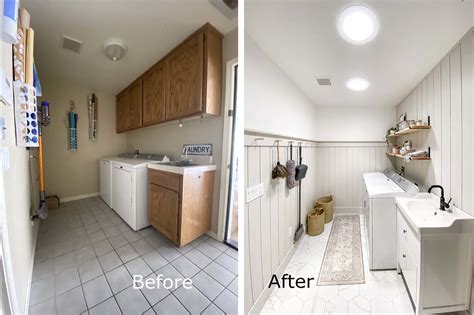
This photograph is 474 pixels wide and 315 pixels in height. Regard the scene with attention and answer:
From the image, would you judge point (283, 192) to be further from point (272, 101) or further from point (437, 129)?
point (437, 129)

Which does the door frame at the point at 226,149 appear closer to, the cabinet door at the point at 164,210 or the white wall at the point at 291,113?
the white wall at the point at 291,113

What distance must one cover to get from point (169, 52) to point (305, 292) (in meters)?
1.75

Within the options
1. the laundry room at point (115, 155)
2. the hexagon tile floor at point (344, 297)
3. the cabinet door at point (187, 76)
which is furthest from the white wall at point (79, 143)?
the hexagon tile floor at point (344, 297)

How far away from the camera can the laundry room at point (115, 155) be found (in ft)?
2.72

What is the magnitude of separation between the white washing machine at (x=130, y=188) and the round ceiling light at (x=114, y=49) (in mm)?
620

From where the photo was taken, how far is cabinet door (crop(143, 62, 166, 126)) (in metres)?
1.27

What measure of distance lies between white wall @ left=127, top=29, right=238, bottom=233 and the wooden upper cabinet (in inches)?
2.6

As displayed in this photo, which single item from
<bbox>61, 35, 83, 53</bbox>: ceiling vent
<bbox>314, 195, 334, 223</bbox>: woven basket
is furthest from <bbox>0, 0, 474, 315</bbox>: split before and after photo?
<bbox>314, 195, 334, 223</bbox>: woven basket

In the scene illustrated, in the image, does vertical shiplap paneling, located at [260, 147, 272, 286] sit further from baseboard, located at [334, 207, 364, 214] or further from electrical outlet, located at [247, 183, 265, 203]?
baseboard, located at [334, 207, 364, 214]

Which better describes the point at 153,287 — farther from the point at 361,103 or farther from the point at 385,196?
the point at 361,103

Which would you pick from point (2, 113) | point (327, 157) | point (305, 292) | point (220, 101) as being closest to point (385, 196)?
point (327, 157)

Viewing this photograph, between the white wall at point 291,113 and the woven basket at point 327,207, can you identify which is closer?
the white wall at point 291,113

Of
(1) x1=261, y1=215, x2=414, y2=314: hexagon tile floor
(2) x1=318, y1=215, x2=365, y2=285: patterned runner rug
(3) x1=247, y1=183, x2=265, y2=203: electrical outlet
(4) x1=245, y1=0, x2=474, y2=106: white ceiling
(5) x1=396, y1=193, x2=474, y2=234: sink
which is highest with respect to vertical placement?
(4) x1=245, y1=0, x2=474, y2=106: white ceiling

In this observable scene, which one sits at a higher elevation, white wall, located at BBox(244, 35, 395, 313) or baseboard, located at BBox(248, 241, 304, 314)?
white wall, located at BBox(244, 35, 395, 313)
